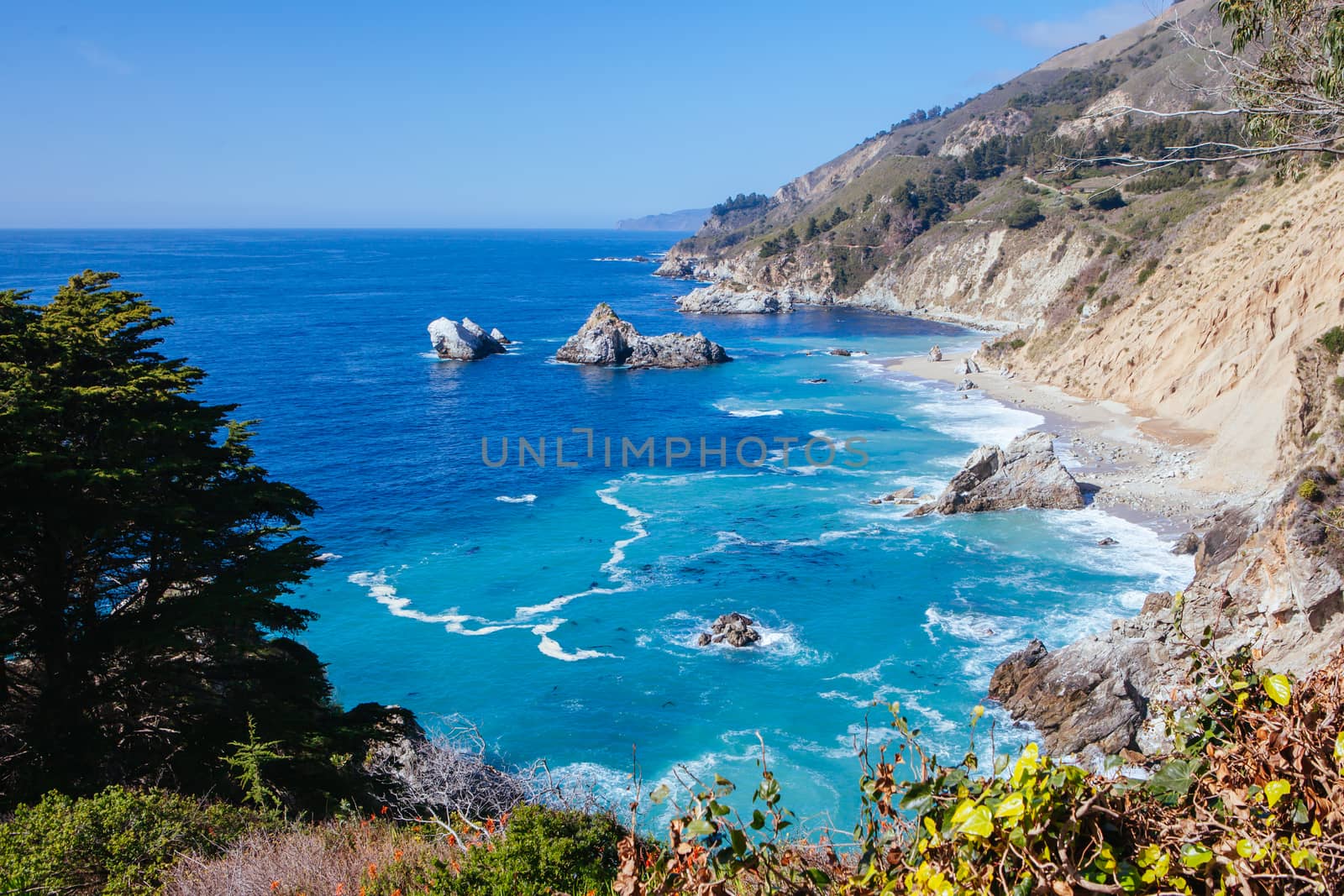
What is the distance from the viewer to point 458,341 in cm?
9144

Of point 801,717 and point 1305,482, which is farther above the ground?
point 1305,482

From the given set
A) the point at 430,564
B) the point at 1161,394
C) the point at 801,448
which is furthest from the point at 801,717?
the point at 1161,394

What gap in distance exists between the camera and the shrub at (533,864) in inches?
323

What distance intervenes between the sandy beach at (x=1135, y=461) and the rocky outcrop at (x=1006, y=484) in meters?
2.68

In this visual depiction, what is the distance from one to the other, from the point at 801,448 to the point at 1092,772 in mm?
54081

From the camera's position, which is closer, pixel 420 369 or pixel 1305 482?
pixel 1305 482

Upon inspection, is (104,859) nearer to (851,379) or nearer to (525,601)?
(525,601)

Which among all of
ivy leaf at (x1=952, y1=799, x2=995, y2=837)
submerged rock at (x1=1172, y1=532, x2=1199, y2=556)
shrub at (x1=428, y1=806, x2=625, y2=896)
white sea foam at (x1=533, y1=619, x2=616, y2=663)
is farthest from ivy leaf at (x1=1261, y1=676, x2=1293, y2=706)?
submerged rock at (x1=1172, y1=532, x2=1199, y2=556)

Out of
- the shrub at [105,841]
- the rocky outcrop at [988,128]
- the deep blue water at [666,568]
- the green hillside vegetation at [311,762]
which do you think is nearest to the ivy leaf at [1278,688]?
the green hillside vegetation at [311,762]

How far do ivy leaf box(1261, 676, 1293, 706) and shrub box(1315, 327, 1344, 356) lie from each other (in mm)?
43285

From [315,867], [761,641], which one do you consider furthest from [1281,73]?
[761,641]

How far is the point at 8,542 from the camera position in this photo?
51.8ft

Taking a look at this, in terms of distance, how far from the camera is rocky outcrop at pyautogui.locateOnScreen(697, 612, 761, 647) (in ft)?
104

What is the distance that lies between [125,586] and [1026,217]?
118026mm
